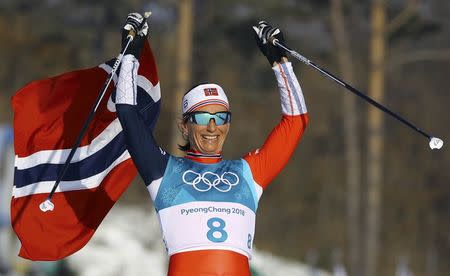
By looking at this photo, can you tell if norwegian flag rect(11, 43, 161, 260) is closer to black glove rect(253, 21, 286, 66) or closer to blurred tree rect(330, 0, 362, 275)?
black glove rect(253, 21, 286, 66)

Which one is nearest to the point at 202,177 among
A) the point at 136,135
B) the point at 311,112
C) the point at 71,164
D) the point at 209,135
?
the point at 209,135

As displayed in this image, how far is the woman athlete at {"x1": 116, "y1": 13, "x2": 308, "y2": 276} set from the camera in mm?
5586

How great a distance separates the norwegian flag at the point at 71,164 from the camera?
22.7ft

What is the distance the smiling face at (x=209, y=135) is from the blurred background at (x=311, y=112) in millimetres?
11948

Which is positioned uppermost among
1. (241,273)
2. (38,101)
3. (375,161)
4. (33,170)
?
(375,161)

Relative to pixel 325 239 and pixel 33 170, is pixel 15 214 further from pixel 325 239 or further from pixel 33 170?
pixel 325 239

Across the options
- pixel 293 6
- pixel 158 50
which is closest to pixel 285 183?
pixel 158 50

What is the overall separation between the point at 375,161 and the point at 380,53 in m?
2.32

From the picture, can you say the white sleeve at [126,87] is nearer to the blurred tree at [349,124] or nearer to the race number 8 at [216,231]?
the race number 8 at [216,231]

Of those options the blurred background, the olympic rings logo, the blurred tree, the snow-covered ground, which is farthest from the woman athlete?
the blurred tree

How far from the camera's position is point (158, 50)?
32438mm

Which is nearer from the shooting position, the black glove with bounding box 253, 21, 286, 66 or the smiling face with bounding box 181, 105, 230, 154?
the smiling face with bounding box 181, 105, 230, 154

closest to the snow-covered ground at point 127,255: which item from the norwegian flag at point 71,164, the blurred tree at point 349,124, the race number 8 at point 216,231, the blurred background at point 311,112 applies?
the blurred background at point 311,112

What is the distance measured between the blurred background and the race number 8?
12211mm
